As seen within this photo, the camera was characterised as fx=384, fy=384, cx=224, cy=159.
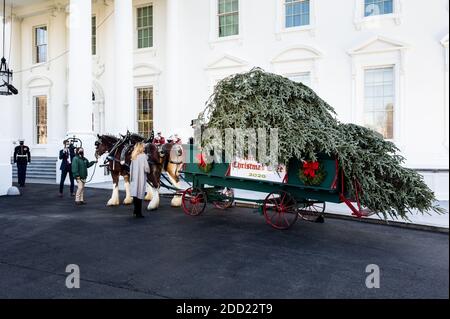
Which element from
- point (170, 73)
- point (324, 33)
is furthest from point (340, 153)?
point (170, 73)

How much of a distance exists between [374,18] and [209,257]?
12048mm

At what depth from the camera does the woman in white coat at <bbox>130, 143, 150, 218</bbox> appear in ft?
29.5

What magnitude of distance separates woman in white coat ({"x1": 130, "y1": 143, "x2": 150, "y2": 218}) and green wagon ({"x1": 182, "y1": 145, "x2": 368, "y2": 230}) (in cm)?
100

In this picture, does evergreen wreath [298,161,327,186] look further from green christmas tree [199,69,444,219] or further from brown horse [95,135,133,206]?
brown horse [95,135,133,206]

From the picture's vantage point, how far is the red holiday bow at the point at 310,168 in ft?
23.0

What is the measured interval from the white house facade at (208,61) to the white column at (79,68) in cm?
4

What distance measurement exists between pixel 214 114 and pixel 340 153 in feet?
8.60

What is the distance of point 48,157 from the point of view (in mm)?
21203

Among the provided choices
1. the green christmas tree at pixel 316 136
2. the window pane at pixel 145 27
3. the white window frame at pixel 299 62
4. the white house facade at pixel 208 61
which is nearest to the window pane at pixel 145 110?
the white house facade at pixel 208 61

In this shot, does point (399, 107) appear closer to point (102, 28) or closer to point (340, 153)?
point (340, 153)

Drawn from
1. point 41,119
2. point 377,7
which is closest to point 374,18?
point 377,7

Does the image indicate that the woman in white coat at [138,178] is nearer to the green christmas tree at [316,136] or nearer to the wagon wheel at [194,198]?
the wagon wheel at [194,198]

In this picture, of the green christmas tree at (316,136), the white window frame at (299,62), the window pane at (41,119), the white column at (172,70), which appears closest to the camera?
the green christmas tree at (316,136)

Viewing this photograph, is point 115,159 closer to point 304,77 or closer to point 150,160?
point 150,160
